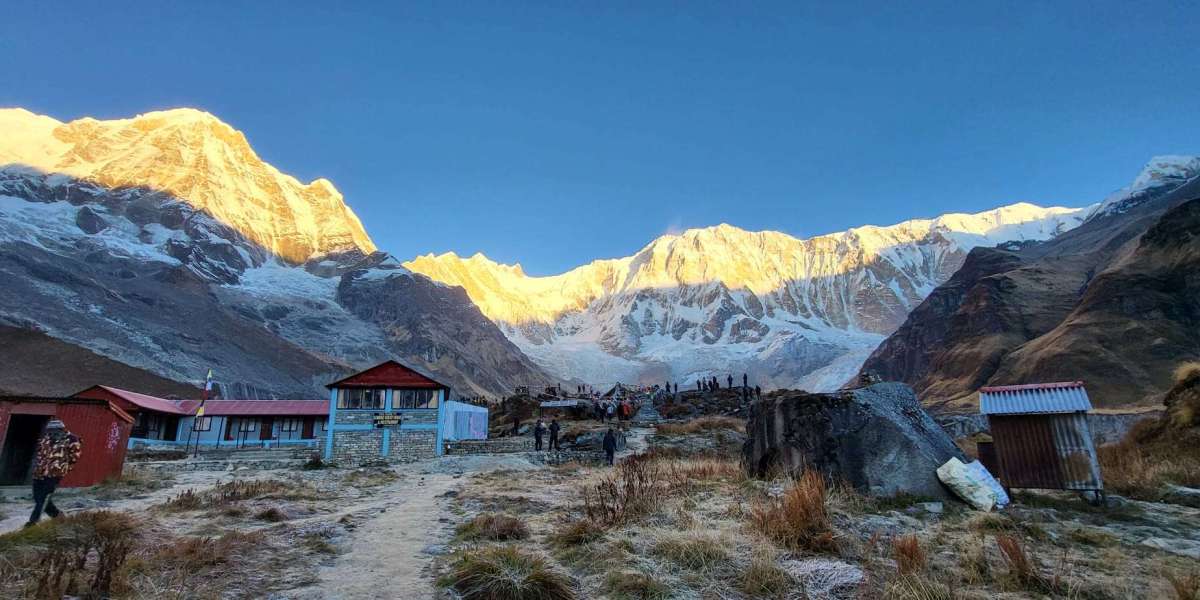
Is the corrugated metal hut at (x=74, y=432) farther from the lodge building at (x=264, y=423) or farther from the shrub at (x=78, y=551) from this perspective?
the shrub at (x=78, y=551)

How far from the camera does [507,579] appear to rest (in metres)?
5.86

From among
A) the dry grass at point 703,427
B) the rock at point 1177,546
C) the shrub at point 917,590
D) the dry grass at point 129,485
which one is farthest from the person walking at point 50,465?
the dry grass at point 703,427

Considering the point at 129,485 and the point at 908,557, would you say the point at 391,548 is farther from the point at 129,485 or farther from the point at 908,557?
the point at 129,485

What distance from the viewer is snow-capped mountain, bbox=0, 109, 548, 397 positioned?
277ft

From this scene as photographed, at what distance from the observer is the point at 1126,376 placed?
59438mm

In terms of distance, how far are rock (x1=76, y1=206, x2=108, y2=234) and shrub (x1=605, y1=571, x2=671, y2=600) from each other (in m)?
181

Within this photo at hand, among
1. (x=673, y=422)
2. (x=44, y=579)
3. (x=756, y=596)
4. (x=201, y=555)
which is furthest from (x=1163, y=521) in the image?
(x=673, y=422)

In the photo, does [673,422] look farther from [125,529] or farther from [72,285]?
[72,285]

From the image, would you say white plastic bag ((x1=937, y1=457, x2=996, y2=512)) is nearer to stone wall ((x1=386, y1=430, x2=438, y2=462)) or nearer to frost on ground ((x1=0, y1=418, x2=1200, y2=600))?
frost on ground ((x1=0, y1=418, x2=1200, y2=600))

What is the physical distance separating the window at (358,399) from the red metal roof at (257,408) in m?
19.8

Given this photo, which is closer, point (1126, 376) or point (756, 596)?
point (756, 596)

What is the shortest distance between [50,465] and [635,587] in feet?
32.3

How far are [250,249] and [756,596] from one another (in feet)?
669

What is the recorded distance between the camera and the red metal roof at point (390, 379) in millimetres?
32938
